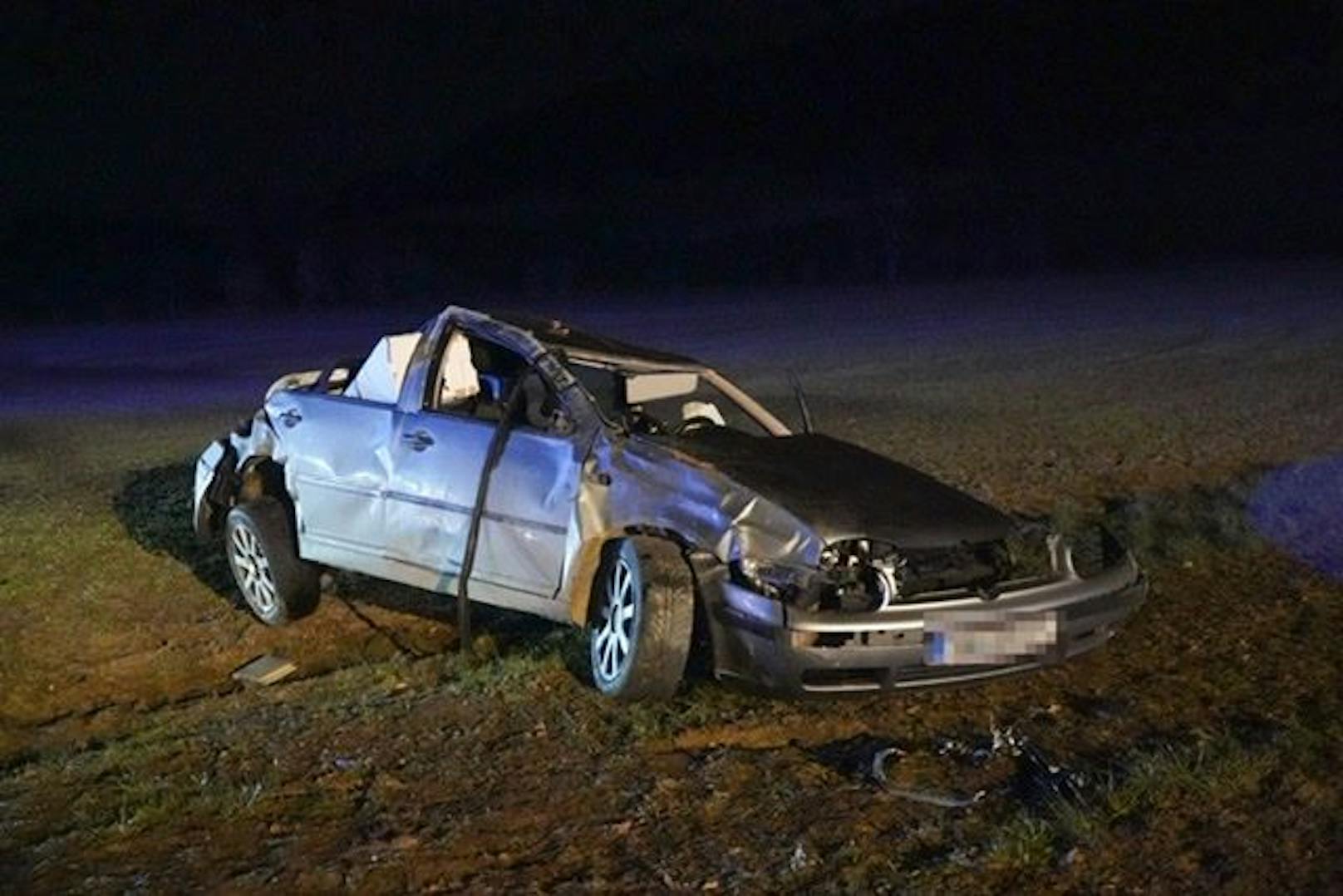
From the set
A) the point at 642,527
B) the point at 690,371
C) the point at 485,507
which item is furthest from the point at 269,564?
the point at 642,527

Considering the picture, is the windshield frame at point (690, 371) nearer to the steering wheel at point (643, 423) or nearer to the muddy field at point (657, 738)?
the steering wheel at point (643, 423)

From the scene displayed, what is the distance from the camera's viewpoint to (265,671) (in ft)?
21.3

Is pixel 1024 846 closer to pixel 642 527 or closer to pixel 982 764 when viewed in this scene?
pixel 982 764

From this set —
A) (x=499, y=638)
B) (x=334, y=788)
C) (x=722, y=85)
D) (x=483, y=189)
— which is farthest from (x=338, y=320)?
(x=722, y=85)

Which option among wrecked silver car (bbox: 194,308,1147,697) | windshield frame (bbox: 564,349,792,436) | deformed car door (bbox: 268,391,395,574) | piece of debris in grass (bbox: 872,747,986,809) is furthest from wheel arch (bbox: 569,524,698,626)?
deformed car door (bbox: 268,391,395,574)

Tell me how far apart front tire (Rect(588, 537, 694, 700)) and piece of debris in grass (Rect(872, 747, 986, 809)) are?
2.86 feet

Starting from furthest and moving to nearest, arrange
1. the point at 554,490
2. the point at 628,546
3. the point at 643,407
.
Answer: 1. the point at 643,407
2. the point at 554,490
3. the point at 628,546

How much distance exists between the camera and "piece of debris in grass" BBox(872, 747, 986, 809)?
4.36 m

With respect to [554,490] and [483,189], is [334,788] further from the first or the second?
[483,189]

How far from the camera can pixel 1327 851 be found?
3973 mm

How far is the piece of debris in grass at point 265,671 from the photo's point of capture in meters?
6.40

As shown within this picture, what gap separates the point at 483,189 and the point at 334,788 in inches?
2132

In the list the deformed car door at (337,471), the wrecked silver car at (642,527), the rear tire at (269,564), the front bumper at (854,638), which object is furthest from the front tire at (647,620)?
the rear tire at (269,564)

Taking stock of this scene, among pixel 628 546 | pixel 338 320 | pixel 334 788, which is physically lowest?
pixel 338 320
